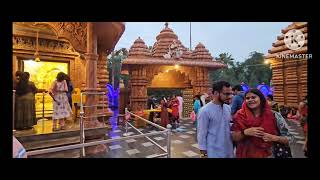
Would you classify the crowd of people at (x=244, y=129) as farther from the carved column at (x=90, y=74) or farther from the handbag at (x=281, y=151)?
the carved column at (x=90, y=74)

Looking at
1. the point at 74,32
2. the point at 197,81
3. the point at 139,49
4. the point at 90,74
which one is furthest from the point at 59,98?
the point at 197,81

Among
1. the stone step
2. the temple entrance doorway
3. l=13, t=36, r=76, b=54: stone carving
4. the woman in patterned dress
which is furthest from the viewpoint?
the temple entrance doorway

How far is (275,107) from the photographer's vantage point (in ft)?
11.1

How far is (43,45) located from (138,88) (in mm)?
4885

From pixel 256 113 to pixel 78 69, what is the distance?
25.0ft

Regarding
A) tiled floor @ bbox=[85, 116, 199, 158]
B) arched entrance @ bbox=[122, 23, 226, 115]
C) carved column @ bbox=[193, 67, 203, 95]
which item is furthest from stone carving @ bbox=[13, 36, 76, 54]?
carved column @ bbox=[193, 67, 203, 95]

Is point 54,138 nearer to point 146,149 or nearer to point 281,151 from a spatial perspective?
point 146,149

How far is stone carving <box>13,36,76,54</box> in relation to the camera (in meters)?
6.95

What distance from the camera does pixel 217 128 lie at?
2205mm

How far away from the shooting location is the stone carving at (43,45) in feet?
22.8

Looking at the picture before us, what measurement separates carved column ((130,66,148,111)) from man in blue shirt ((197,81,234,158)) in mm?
8545

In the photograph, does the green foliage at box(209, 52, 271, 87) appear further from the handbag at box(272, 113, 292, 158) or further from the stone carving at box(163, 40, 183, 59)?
the handbag at box(272, 113, 292, 158)

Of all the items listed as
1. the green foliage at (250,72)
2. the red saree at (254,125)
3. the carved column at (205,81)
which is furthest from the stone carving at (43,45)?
the green foliage at (250,72)
